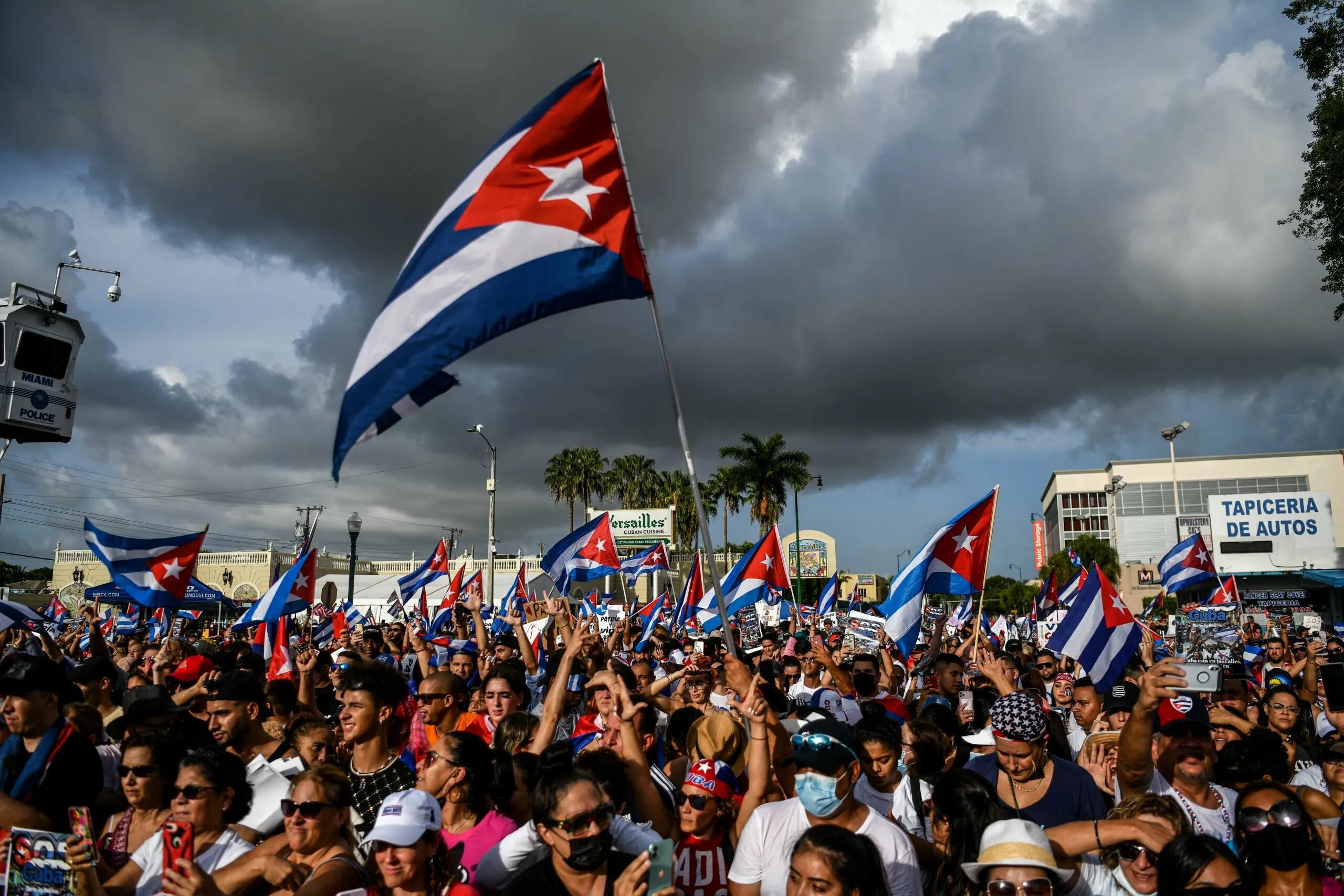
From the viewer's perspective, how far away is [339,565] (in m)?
71.4

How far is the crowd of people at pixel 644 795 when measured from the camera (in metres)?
3.44

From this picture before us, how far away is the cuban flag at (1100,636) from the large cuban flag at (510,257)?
6.27 metres

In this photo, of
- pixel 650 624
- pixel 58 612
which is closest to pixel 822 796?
pixel 650 624

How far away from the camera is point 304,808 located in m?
3.67

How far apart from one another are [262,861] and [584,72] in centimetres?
461

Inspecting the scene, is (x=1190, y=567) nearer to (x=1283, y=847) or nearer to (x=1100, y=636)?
(x=1100, y=636)

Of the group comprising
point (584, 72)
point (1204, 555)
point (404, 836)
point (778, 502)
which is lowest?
point (404, 836)

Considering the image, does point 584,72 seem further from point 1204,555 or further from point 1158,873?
point 1204,555

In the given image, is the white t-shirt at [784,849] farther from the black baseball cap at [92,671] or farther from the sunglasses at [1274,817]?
the black baseball cap at [92,671]

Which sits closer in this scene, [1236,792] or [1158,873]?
[1158,873]

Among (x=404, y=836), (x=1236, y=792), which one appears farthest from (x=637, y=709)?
(x=1236, y=792)

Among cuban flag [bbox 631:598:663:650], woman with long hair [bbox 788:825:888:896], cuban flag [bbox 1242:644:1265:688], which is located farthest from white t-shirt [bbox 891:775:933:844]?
cuban flag [bbox 631:598:663:650]

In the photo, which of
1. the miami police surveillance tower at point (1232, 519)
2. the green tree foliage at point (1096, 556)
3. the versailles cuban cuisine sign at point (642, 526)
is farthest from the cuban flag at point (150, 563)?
the green tree foliage at point (1096, 556)

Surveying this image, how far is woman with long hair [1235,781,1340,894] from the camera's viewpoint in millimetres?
3844
